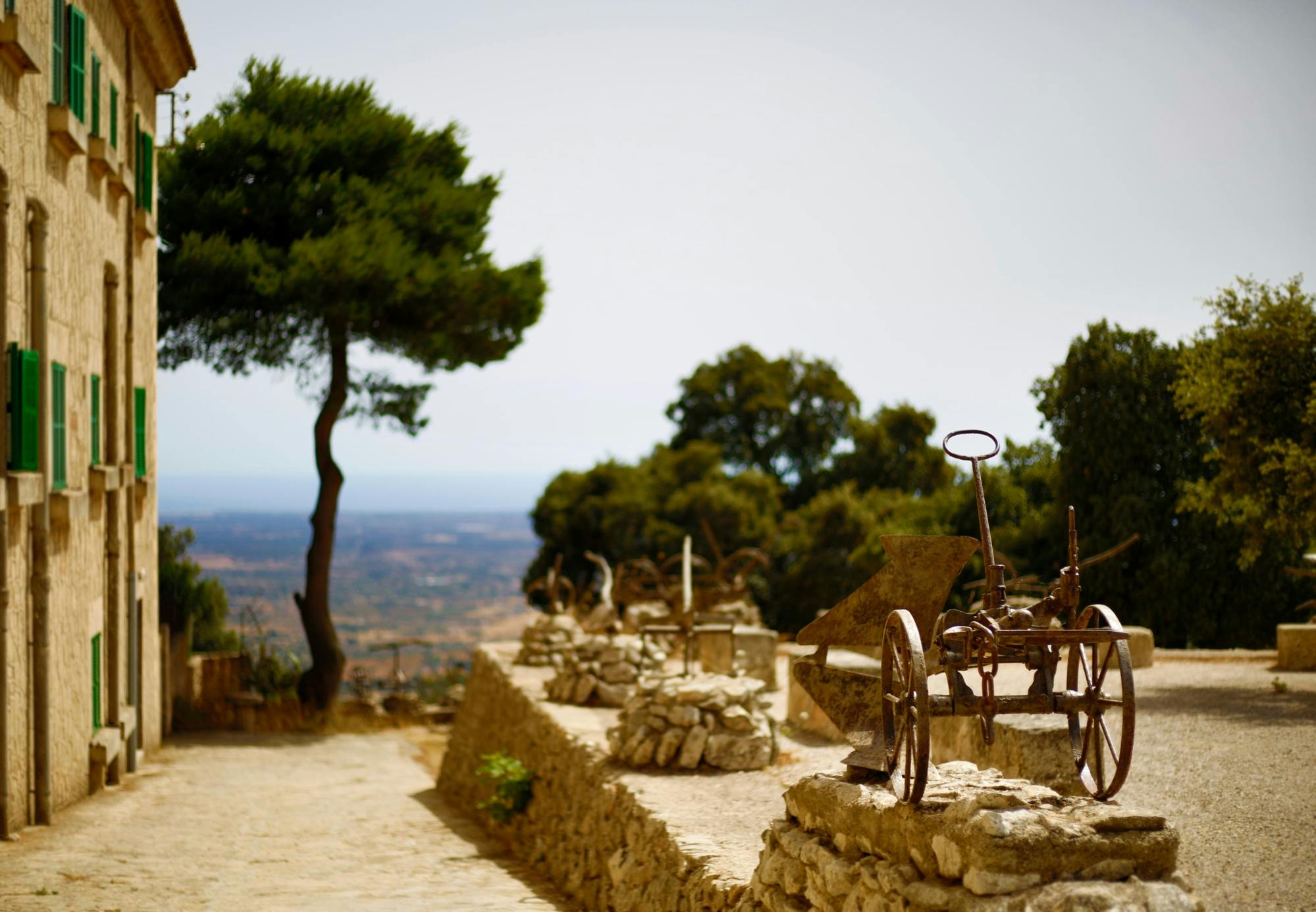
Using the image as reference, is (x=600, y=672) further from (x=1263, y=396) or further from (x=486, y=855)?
(x=1263, y=396)

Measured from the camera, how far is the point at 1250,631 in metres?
22.4

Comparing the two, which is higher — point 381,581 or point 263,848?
point 263,848

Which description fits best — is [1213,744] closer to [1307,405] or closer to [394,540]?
[1307,405]

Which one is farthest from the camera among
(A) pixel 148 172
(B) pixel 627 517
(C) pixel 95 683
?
(B) pixel 627 517

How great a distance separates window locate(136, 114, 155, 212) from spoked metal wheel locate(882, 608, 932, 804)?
13174 mm

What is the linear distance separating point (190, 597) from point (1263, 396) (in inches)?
714

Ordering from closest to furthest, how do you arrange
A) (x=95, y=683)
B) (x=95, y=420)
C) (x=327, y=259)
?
(x=95, y=683)
(x=95, y=420)
(x=327, y=259)

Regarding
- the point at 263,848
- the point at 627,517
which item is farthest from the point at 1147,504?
the point at 263,848

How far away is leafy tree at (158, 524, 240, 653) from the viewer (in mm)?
21391

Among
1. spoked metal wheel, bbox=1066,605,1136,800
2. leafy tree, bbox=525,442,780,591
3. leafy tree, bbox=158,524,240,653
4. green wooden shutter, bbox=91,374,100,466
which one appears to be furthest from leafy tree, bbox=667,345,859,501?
spoked metal wheel, bbox=1066,605,1136,800

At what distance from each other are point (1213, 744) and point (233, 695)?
1744 cm

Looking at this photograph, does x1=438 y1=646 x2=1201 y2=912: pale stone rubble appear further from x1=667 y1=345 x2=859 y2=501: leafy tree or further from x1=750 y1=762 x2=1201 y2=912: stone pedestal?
x1=667 y1=345 x2=859 y2=501: leafy tree

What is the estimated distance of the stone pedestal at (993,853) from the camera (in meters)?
4.54

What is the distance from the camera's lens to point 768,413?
38281 millimetres
